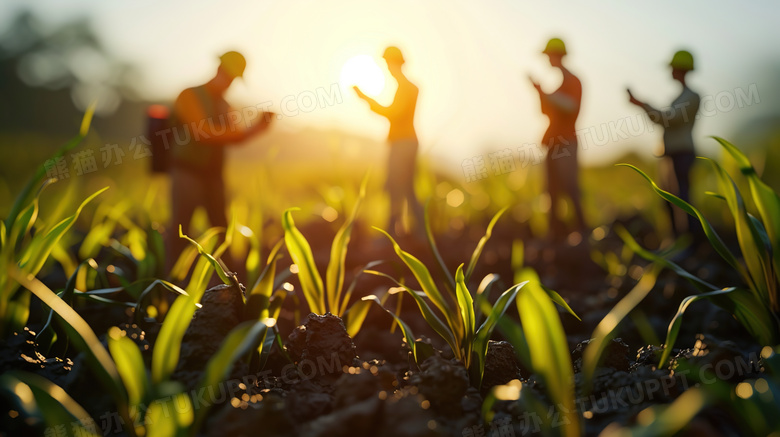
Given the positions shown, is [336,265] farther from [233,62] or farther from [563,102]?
[563,102]

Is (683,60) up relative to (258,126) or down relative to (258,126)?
down

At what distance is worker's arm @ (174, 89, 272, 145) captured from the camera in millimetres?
2824

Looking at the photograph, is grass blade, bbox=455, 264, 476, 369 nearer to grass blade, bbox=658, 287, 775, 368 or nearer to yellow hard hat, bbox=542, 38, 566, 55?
grass blade, bbox=658, 287, 775, 368

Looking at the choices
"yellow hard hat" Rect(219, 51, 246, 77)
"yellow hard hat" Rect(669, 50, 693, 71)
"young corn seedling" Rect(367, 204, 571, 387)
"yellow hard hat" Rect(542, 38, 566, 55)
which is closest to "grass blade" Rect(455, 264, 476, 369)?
"young corn seedling" Rect(367, 204, 571, 387)

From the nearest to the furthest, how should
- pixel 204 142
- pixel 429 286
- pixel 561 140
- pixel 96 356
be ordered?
pixel 96 356, pixel 429 286, pixel 204 142, pixel 561 140

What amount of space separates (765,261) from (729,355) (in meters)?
0.27

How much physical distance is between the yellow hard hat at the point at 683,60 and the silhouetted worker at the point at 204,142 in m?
2.51

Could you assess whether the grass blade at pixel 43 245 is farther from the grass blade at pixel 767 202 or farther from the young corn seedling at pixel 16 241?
the grass blade at pixel 767 202

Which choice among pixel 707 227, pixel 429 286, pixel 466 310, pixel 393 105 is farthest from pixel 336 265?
pixel 393 105

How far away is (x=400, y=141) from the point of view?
341 centimetres

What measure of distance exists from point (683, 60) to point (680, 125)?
1.37 feet

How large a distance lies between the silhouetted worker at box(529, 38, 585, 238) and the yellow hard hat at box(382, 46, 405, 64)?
3.20 ft

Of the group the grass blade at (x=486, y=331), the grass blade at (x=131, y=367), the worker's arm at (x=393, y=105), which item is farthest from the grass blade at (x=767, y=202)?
the worker's arm at (x=393, y=105)

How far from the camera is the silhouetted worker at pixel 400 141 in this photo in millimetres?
→ 3240
